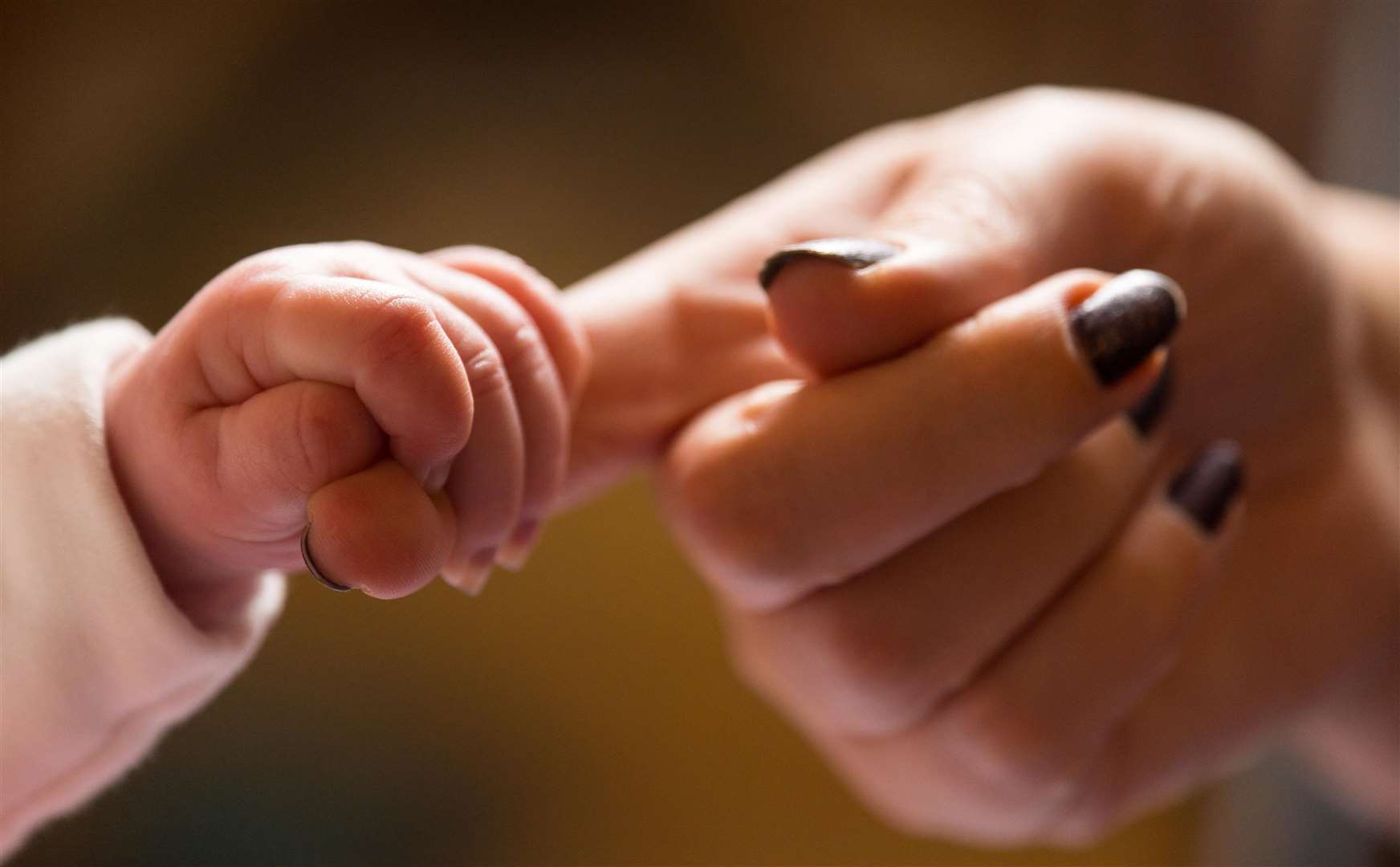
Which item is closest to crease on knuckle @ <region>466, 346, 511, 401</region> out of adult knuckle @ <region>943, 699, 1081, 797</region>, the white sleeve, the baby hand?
the baby hand

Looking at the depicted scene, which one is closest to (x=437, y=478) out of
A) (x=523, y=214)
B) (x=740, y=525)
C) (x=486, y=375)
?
(x=486, y=375)

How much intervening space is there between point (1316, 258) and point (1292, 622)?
173 millimetres

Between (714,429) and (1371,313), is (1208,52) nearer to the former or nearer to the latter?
(1371,313)

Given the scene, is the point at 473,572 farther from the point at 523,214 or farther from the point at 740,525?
the point at 523,214

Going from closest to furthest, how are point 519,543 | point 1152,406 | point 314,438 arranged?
point 314,438, point 519,543, point 1152,406

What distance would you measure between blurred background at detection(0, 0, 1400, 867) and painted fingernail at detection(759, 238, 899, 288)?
0.15 m

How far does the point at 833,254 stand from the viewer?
41 centimetres

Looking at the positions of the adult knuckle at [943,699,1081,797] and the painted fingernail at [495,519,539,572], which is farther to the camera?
the adult knuckle at [943,699,1081,797]

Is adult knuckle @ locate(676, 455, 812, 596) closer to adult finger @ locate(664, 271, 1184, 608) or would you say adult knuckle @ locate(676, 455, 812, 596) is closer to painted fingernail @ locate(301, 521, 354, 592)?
adult finger @ locate(664, 271, 1184, 608)

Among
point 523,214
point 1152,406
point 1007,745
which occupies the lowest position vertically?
point 1007,745

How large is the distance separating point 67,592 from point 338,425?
0.11m

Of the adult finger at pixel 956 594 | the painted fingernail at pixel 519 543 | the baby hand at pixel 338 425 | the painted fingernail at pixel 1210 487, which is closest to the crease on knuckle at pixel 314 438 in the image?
the baby hand at pixel 338 425

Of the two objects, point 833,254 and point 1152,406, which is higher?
point 833,254

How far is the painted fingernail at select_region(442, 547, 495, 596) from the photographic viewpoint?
0.37m
